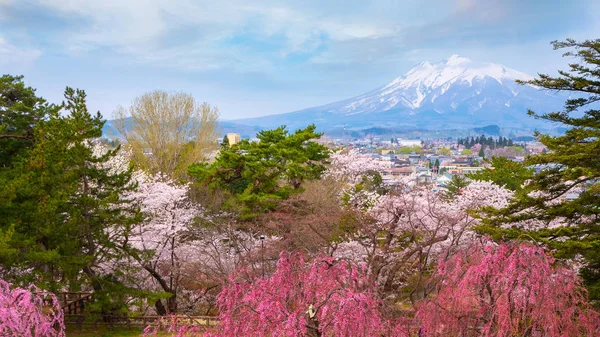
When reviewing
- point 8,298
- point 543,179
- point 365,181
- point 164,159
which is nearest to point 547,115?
point 543,179

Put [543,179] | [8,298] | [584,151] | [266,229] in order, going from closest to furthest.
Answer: [8,298], [584,151], [543,179], [266,229]

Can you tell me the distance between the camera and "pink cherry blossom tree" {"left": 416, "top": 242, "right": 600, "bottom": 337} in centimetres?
520

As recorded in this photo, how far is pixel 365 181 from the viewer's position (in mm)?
24938

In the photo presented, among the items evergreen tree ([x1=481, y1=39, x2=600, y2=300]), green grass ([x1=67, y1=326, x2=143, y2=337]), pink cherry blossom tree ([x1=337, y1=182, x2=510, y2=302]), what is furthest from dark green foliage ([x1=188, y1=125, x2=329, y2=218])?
evergreen tree ([x1=481, y1=39, x2=600, y2=300])

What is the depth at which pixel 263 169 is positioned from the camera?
17828 mm

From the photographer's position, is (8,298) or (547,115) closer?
(8,298)

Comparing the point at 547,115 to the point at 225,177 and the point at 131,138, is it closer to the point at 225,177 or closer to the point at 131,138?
the point at 225,177

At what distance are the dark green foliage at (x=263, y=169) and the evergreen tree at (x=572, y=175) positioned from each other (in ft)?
30.5

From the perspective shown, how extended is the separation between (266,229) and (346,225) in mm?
2967

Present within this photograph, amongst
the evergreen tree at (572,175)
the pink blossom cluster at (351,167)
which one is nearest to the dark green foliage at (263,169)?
the pink blossom cluster at (351,167)

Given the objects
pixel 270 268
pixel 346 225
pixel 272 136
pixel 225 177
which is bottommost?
pixel 270 268

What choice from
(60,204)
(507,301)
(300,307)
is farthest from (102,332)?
(507,301)

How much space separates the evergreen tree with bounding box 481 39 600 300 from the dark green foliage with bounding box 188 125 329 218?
9.31m

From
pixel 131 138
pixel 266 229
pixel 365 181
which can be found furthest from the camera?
pixel 131 138
